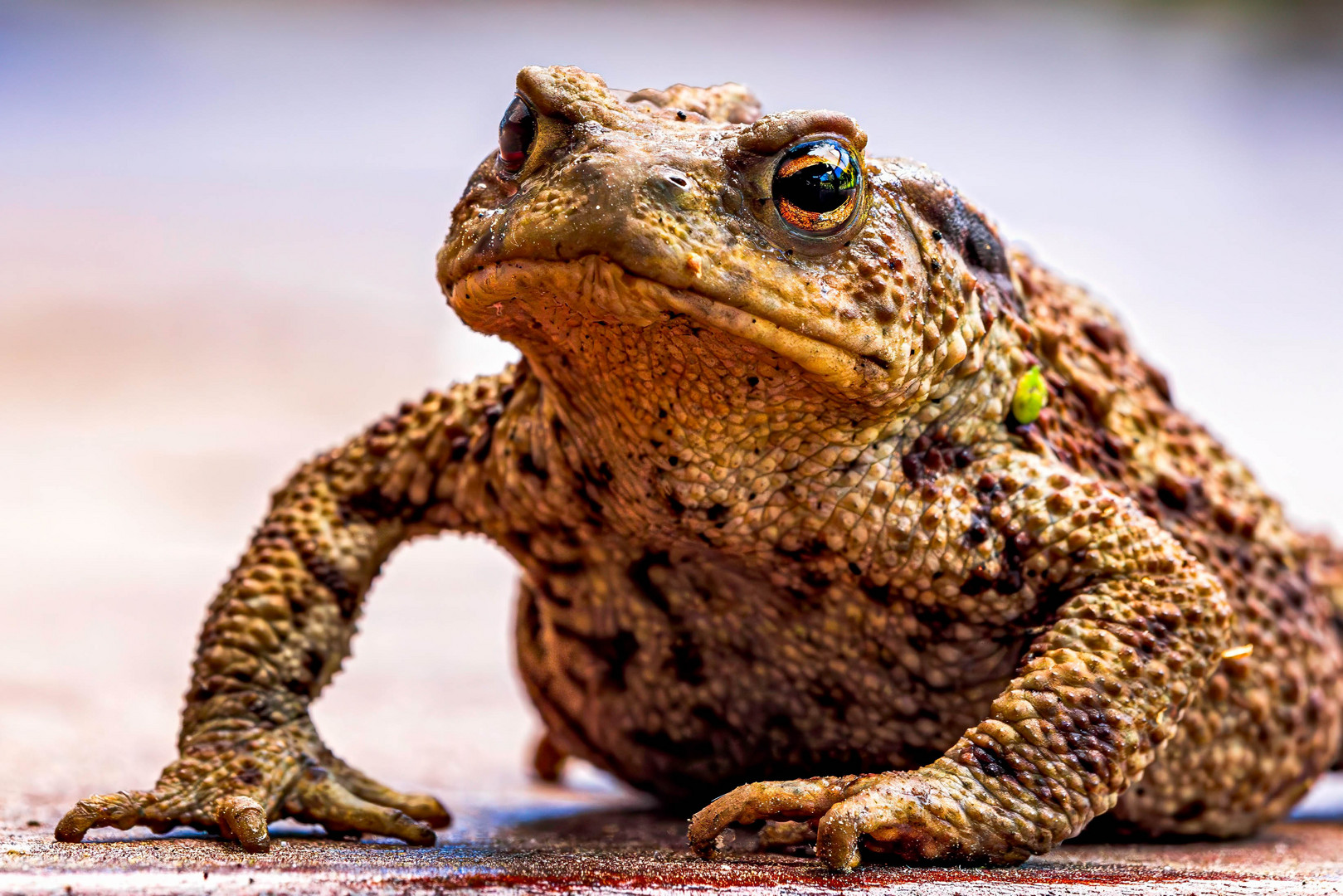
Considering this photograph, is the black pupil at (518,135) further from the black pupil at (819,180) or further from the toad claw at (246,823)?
the toad claw at (246,823)

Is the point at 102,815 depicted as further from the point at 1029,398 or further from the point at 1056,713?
the point at 1029,398

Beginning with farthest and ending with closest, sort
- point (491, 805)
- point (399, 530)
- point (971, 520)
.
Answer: point (491, 805), point (399, 530), point (971, 520)

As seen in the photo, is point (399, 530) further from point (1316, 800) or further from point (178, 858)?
point (1316, 800)

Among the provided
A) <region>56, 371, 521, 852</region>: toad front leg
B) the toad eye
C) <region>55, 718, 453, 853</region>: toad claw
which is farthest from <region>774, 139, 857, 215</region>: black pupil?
<region>55, 718, 453, 853</region>: toad claw

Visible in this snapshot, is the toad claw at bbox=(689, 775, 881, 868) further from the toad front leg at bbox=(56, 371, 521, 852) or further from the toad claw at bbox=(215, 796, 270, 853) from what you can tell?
the toad claw at bbox=(215, 796, 270, 853)

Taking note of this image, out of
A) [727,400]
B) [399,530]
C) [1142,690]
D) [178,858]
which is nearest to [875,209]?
[727,400]

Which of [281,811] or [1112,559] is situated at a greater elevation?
[1112,559]

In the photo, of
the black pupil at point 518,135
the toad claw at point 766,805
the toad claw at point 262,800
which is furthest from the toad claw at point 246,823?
the black pupil at point 518,135
